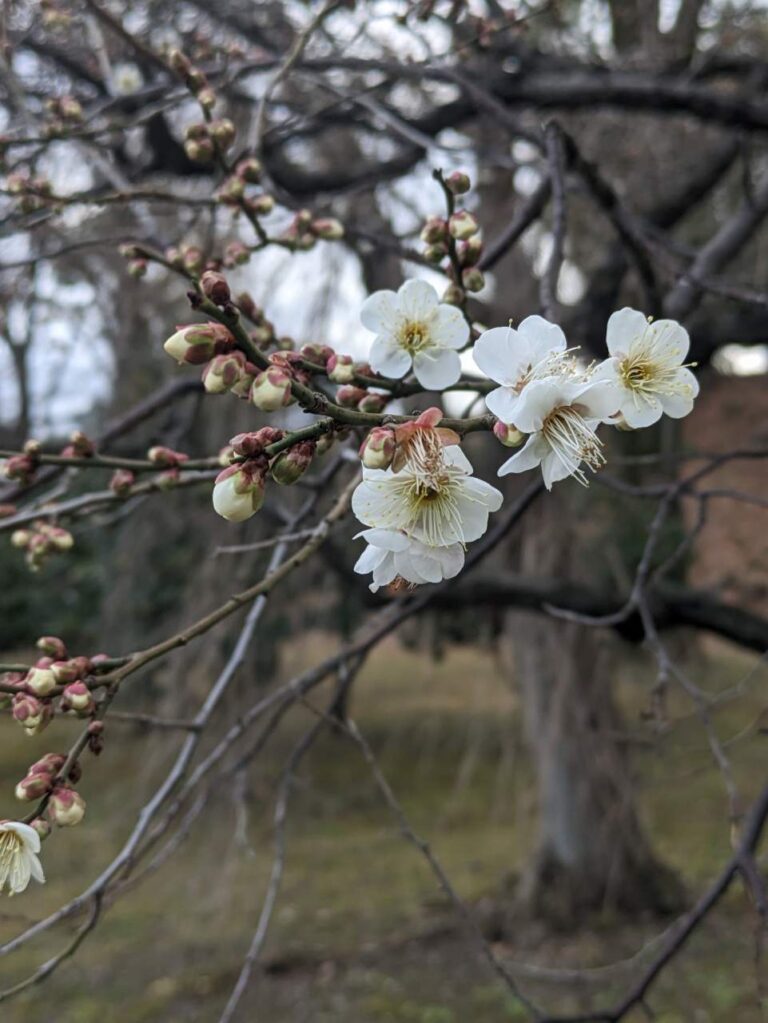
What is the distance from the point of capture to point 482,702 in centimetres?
325

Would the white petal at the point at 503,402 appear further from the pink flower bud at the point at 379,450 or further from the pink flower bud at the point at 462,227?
the pink flower bud at the point at 462,227

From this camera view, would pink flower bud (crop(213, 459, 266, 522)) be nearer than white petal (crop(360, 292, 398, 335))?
Yes

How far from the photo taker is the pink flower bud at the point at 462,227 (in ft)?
3.38

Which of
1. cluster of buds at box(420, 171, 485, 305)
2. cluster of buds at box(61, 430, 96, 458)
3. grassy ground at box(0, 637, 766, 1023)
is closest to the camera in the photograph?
cluster of buds at box(420, 171, 485, 305)

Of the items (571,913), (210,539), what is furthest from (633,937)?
(210,539)

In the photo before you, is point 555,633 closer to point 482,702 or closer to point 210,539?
point 482,702

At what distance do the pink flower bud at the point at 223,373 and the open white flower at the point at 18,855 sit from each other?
387 mm

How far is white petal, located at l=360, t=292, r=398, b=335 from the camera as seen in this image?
87 centimetres

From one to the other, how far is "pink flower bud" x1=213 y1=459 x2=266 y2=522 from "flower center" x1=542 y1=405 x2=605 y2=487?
8.1 inches

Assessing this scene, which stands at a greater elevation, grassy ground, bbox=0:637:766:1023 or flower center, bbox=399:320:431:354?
flower center, bbox=399:320:431:354

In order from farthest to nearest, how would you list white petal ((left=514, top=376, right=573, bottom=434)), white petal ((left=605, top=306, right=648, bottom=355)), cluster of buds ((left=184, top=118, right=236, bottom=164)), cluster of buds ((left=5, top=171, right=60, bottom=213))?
cluster of buds ((left=5, top=171, right=60, bottom=213))
cluster of buds ((left=184, top=118, right=236, bottom=164))
white petal ((left=605, top=306, right=648, bottom=355))
white petal ((left=514, top=376, right=573, bottom=434))

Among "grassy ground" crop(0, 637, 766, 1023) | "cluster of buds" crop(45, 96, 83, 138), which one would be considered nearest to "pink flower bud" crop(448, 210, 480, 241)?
"cluster of buds" crop(45, 96, 83, 138)

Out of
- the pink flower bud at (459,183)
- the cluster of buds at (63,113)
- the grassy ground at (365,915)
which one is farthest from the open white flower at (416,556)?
the grassy ground at (365,915)

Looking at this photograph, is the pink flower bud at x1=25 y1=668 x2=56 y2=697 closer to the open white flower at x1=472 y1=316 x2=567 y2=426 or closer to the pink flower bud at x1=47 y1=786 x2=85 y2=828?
the pink flower bud at x1=47 y1=786 x2=85 y2=828
